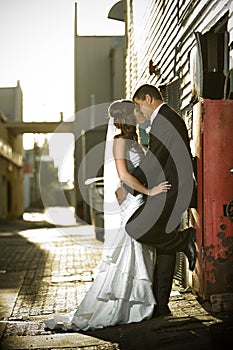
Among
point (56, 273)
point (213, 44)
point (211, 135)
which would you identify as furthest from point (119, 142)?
point (56, 273)

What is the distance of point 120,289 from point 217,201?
1.33 meters

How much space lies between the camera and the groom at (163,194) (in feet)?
19.3

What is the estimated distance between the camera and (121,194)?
6.11 meters

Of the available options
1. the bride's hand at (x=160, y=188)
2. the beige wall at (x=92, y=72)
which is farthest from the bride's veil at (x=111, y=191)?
the beige wall at (x=92, y=72)

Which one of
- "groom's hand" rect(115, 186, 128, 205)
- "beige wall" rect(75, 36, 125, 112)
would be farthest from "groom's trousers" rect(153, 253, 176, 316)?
"beige wall" rect(75, 36, 125, 112)

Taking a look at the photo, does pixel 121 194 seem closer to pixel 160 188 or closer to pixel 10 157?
pixel 160 188

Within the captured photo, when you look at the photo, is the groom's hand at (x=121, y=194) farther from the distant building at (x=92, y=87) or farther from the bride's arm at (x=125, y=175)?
the distant building at (x=92, y=87)

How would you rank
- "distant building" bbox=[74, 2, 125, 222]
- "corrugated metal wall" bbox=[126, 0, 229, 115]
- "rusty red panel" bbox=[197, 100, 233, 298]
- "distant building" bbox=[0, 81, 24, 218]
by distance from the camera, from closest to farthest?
"rusty red panel" bbox=[197, 100, 233, 298] < "corrugated metal wall" bbox=[126, 0, 229, 115] < "distant building" bbox=[74, 2, 125, 222] < "distant building" bbox=[0, 81, 24, 218]

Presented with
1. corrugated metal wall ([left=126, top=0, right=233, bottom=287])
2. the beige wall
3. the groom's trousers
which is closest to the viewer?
the groom's trousers

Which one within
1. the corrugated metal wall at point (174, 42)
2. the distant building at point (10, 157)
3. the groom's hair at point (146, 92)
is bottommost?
the distant building at point (10, 157)

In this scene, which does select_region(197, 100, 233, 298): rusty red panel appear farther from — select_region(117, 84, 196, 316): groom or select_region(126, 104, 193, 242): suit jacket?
select_region(126, 104, 193, 242): suit jacket

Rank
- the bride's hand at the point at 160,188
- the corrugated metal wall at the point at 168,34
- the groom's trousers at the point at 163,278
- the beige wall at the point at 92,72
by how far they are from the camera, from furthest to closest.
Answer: the beige wall at the point at 92,72, the corrugated metal wall at the point at 168,34, the groom's trousers at the point at 163,278, the bride's hand at the point at 160,188

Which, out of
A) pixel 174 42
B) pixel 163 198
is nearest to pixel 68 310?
pixel 163 198

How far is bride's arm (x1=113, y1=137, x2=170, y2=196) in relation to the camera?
5902 millimetres
